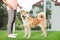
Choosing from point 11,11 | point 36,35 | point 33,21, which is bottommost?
point 36,35

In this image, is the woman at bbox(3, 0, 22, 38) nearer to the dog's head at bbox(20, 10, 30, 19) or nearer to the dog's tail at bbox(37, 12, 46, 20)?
the dog's head at bbox(20, 10, 30, 19)

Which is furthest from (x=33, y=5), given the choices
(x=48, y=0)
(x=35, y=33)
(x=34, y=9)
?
(x=35, y=33)

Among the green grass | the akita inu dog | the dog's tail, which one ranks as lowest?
the green grass

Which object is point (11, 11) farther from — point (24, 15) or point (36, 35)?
point (36, 35)

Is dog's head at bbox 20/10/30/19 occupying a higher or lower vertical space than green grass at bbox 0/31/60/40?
higher

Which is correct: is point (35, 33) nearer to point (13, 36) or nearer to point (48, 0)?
point (13, 36)

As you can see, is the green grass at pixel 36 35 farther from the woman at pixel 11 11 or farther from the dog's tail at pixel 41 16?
the dog's tail at pixel 41 16

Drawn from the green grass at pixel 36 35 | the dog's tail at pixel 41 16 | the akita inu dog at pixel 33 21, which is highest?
the dog's tail at pixel 41 16

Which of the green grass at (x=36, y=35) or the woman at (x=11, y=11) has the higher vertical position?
the woman at (x=11, y=11)

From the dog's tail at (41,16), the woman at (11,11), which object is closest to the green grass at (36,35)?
the woman at (11,11)

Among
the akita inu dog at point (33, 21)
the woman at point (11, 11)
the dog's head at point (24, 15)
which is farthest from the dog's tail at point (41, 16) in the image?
the woman at point (11, 11)

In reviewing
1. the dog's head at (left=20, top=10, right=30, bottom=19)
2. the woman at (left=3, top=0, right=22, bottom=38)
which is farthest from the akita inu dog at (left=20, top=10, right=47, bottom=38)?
the woman at (left=3, top=0, right=22, bottom=38)

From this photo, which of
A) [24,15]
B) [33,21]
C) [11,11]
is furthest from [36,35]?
[11,11]

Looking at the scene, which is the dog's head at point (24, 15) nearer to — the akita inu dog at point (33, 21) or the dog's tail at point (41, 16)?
the akita inu dog at point (33, 21)
